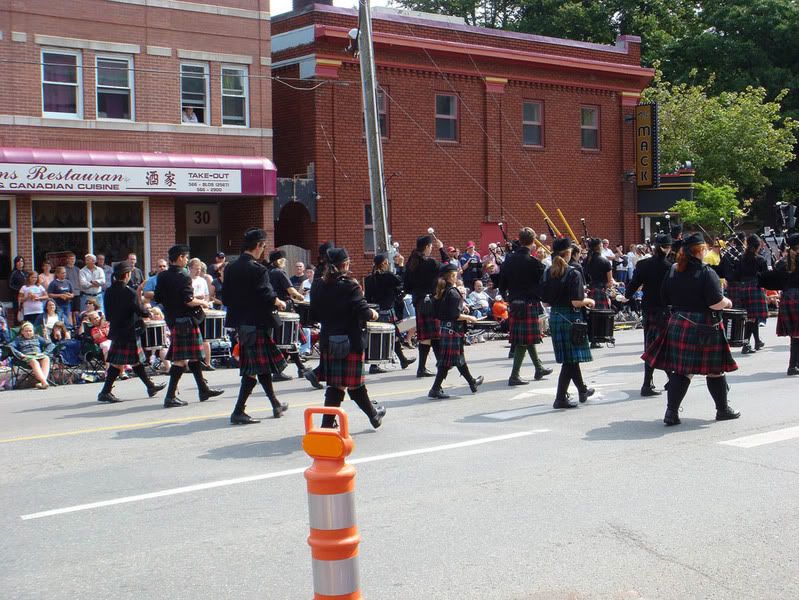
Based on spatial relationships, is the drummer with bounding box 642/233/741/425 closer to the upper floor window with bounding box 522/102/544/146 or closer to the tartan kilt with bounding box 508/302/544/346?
the tartan kilt with bounding box 508/302/544/346

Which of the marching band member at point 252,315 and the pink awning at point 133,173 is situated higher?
the pink awning at point 133,173

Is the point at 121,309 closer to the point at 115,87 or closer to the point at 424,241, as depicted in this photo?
the point at 424,241

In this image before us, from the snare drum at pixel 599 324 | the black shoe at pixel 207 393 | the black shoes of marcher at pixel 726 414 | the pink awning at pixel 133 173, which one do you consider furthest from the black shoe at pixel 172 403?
the pink awning at pixel 133 173

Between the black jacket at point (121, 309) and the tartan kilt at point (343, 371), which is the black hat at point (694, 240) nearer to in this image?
the tartan kilt at point (343, 371)

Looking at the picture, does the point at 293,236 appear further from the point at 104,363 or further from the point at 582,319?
the point at 582,319

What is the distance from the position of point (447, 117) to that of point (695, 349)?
787 inches

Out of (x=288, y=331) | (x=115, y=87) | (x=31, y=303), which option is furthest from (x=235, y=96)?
(x=288, y=331)

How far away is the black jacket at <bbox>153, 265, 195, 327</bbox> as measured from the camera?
494 inches

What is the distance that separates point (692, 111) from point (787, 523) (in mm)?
35181

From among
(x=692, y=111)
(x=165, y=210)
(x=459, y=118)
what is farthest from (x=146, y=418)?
(x=692, y=111)

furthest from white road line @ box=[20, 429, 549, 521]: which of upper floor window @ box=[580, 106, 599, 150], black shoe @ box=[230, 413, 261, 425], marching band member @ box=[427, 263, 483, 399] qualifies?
upper floor window @ box=[580, 106, 599, 150]

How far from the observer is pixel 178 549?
22.0ft

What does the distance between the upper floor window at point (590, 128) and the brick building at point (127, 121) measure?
11.5 m

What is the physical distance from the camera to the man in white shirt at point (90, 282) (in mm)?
19984
